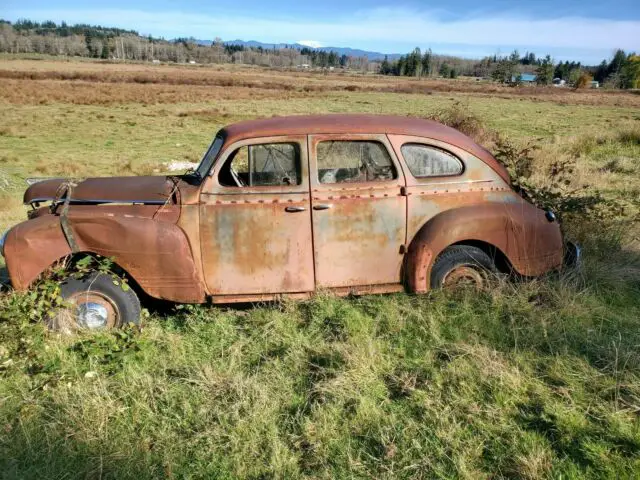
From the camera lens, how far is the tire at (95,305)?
3746mm

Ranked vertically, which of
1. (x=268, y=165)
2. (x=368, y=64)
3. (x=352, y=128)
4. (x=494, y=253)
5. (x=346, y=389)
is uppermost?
(x=368, y=64)

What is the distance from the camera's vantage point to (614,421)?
2.71m

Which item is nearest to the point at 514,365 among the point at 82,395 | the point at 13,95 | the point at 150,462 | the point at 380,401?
the point at 380,401

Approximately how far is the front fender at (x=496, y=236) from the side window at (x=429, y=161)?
37 centimetres

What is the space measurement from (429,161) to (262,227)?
158 cm

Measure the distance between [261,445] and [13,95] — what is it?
44926 mm

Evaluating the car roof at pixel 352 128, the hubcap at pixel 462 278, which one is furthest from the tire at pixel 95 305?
the hubcap at pixel 462 278

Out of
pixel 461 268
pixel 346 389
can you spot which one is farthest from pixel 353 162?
pixel 346 389

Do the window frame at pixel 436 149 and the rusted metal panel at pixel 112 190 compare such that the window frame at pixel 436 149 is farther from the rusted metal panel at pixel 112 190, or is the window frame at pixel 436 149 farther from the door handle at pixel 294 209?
the rusted metal panel at pixel 112 190

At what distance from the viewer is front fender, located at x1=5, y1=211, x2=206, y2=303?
3715 mm

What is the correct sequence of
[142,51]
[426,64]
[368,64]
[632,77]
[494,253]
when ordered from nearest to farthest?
1. [494,253]
2. [632,77]
3. [426,64]
4. [142,51]
5. [368,64]

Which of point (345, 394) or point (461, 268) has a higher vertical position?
point (461, 268)

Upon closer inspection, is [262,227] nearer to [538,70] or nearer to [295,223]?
[295,223]

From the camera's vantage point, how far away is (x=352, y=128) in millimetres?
3965
